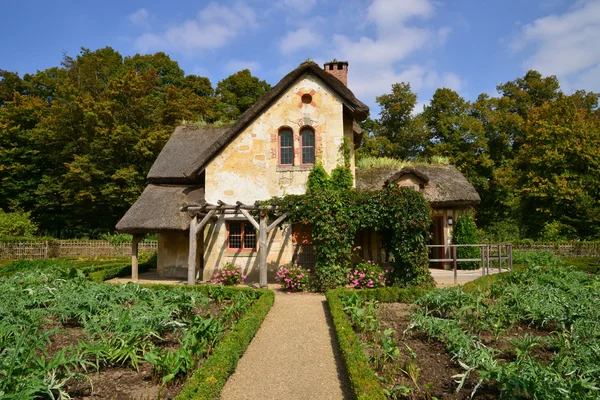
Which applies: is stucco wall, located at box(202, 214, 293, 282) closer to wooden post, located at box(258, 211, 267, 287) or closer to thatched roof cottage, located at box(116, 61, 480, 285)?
thatched roof cottage, located at box(116, 61, 480, 285)

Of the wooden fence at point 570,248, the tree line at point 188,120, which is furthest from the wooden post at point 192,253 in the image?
the wooden fence at point 570,248

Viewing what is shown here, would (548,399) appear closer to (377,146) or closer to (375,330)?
(375,330)

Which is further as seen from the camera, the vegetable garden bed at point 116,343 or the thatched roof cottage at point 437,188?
the thatched roof cottage at point 437,188

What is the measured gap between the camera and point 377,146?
32.5 m

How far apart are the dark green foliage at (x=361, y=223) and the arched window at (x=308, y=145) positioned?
89.2 inches

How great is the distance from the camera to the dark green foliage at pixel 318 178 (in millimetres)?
14031

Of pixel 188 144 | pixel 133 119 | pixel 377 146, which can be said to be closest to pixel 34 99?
pixel 133 119

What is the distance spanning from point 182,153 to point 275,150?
5.19 meters

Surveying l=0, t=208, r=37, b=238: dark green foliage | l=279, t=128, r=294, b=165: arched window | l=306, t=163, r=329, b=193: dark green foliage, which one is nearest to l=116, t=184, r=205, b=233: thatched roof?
l=279, t=128, r=294, b=165: arched window

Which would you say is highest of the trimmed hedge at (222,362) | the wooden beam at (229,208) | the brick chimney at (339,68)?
the brick chimney at (339,68)

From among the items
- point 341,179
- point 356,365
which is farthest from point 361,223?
point 356,365

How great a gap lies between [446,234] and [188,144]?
41.4ft

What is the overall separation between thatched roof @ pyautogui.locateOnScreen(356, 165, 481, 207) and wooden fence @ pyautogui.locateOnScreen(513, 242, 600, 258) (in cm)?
685

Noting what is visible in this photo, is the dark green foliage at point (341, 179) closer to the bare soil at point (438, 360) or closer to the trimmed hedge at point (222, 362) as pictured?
the bare soil at point (438, 360)
